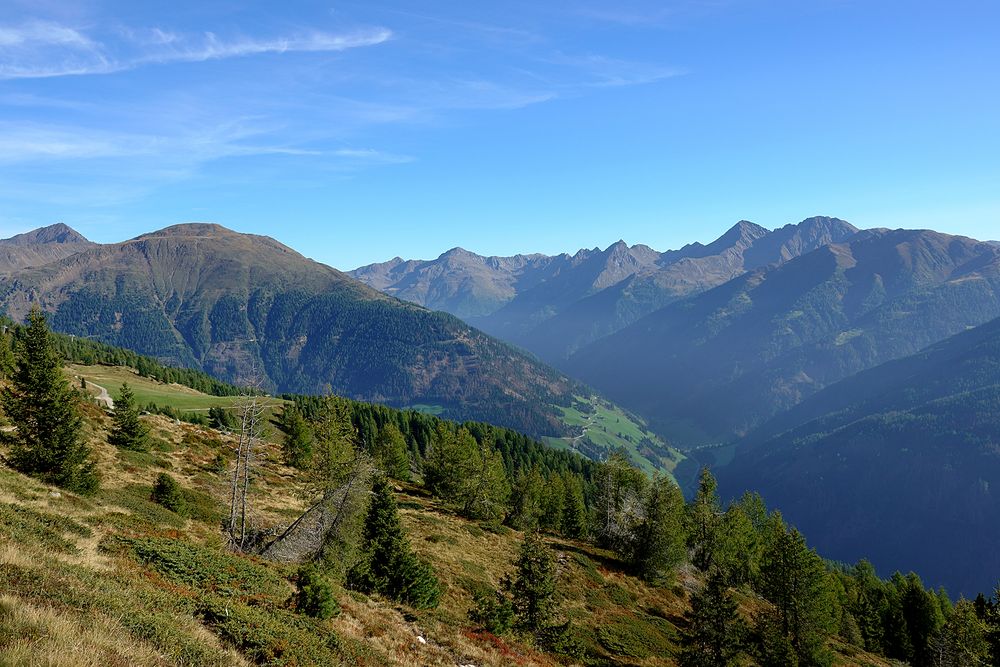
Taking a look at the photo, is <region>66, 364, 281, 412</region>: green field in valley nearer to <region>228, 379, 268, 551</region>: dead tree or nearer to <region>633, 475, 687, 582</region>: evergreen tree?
<region>228, 379, 268, 551</region>: dead tree

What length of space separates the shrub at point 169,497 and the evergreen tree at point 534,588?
2481 cm

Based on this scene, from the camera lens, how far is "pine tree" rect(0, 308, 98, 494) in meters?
30.8

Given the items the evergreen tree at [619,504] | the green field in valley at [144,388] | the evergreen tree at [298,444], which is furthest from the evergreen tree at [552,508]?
the green field in valley at [144,388]

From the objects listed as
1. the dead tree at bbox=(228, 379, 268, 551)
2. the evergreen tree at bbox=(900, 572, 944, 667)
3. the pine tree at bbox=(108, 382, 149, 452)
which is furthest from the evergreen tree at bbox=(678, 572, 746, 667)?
the evergreen tree at bbox=(900, 572, 944, 667)

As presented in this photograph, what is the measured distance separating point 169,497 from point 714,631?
42424 millimetres

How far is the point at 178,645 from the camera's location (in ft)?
39.7

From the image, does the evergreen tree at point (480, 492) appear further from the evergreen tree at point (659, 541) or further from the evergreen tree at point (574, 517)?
the evergreen tree at point (659, 541)

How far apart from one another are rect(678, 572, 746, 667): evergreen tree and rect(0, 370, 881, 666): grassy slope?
6720 millimetres

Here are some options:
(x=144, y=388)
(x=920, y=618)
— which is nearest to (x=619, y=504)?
(x=920, y=618)

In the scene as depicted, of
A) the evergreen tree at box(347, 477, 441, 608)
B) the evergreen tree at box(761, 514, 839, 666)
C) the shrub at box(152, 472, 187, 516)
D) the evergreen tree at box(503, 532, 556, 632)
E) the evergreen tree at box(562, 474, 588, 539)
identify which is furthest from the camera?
the evergreen tree at box(562, 474, 588, 539)

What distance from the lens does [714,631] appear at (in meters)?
37.6

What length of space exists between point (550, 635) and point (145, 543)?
26.0 metres

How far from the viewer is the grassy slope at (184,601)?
36.0ft

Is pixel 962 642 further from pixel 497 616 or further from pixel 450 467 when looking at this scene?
pixel 450 467
